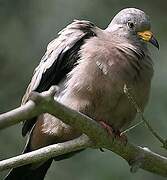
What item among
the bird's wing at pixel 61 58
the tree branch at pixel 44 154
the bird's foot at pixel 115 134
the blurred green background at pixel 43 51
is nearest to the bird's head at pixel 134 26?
the bird's wing at pixel 61 58

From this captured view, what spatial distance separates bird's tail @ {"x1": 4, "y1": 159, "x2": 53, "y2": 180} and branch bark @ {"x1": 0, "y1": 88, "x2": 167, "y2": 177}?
2.86ft

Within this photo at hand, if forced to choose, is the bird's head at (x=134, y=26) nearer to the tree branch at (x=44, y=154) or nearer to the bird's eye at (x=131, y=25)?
the bird's eye at (x=131, y=25)

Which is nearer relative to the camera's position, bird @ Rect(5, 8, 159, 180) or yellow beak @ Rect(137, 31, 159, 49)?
bird @ Rect(5, 8, 159, 180)

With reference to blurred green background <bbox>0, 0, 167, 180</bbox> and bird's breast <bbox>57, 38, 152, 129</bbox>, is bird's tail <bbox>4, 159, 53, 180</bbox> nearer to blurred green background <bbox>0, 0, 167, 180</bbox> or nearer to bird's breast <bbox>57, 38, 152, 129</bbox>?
bird's breast <bbox>57, 38, 152, 129</bbox>

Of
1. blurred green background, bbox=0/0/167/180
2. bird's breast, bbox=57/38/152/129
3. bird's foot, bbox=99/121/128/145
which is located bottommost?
blurred green background, bbox=0/0/167/180

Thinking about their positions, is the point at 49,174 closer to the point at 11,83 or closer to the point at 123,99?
the point at 11,83

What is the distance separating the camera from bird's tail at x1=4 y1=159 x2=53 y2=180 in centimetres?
515

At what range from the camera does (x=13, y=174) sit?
16.9 feet

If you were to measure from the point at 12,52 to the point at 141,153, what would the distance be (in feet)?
10.5

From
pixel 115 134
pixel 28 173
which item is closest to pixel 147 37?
pixel 115 134

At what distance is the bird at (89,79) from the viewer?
4.91 metres

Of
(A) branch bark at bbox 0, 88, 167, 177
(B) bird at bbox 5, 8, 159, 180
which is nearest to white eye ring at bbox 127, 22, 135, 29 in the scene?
(B) bird at bbox 5, 8, 159, 180

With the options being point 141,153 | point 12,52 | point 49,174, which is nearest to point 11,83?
point 12,52

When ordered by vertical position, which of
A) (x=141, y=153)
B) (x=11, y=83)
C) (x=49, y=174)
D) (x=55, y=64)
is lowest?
(x=49, y=174)
